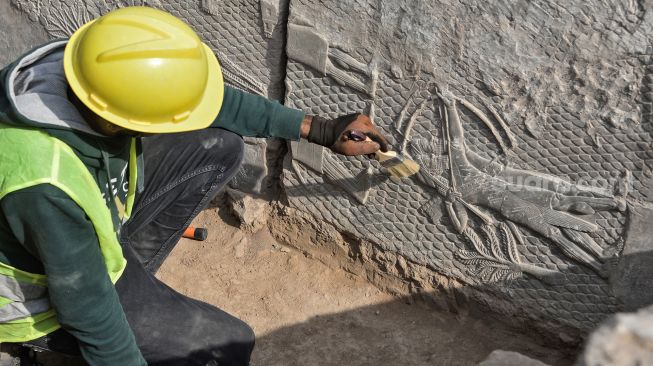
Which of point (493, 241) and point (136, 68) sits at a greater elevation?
point (136, 68)

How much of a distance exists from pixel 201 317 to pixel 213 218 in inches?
41.2

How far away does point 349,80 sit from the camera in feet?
8.68

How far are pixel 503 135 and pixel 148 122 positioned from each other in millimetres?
1164

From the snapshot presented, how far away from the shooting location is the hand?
7.79ft

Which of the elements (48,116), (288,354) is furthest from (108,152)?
(288,354)

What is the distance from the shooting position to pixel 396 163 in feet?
8.38

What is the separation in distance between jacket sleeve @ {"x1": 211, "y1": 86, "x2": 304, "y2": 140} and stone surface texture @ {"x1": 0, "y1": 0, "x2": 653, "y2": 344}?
35 cm

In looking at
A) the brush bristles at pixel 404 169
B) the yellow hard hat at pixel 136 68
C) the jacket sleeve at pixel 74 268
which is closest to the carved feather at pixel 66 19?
the yellow hard hat at pixel 136 68

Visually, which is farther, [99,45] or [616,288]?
[616,288]

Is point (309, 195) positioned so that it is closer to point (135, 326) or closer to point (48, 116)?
point (135, 326)

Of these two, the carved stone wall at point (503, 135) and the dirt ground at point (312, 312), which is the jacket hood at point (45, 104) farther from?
the dirt ground at point (312, 312)

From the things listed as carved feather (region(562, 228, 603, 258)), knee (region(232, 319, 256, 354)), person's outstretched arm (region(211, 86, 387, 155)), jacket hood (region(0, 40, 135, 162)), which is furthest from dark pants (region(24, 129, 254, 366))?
carved feather (region(562, 228, 603, 258))

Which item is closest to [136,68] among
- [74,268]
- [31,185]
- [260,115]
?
[31,185]

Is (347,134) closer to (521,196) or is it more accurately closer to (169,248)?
(521,196)
